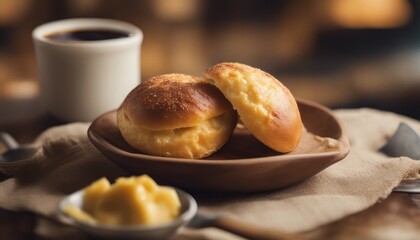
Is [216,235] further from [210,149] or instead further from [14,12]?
[14,12]

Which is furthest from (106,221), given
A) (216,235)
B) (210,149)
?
(210,149)

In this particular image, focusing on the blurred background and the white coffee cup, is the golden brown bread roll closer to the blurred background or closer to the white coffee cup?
the white coffee cup

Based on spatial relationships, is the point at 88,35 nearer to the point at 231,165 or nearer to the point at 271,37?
the point at 231,165

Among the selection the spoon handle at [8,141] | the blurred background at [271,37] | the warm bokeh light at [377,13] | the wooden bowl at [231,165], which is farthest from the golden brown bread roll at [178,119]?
the warm bokeh light at [377,13]

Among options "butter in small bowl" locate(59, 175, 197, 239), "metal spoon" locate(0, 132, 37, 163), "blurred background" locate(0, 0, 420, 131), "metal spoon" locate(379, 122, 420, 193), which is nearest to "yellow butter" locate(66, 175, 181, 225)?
"butter in small bowl" locate(59, 175, 197, 239)

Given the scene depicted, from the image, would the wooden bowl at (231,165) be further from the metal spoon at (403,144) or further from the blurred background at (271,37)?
the blurred background at (271,37)

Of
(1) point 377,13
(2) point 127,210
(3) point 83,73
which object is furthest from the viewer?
(1) point 377,13

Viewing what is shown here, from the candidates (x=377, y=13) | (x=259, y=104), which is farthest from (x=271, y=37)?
(x=259, y=104)
